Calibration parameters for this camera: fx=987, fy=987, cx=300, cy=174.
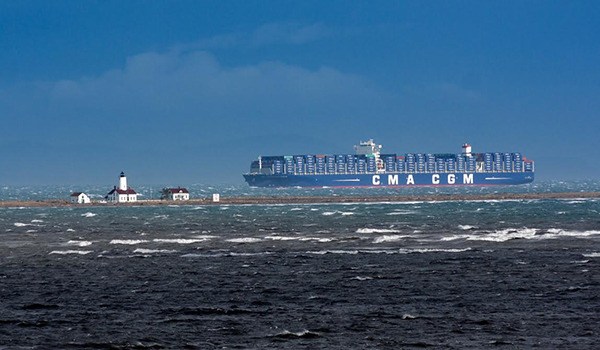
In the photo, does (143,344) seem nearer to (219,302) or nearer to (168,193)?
(219,302)

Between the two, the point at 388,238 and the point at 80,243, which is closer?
the point at 80,243

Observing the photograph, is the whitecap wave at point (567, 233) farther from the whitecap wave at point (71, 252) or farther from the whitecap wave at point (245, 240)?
the whitecap wave at point (71, 252)

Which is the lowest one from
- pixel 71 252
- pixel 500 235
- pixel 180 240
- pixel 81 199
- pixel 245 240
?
pixel 500 235

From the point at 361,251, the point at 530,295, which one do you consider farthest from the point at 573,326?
the point at 361,251

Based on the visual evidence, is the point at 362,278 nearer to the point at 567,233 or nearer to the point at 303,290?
the point at 303,290

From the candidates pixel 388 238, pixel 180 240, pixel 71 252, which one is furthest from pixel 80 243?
pixel 388 238

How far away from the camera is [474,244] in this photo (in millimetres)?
58219

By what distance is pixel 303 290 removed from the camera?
1441 inches

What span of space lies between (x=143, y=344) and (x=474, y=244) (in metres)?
35.2

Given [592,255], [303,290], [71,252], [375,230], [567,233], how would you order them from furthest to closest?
[375,230] → [567,233] → [71,252] → [592,255] → [303,290]

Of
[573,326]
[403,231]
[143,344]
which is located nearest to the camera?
[143,344]

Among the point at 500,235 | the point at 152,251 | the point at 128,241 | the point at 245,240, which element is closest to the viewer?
the point at 152,251

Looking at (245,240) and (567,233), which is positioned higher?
(245,240)

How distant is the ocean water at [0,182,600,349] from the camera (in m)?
27.1
